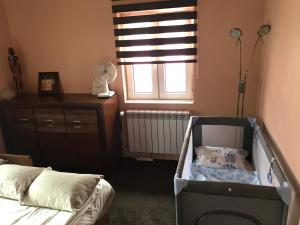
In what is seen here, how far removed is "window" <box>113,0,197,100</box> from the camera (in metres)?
2.79

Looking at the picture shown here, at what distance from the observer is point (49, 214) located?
1.79 m

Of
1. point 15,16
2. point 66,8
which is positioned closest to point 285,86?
point 66,8

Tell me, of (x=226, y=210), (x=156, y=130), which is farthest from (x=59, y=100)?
(x=226, y=210)

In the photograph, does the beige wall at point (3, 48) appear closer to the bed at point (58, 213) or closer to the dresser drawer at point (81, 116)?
the dresser drawer at point (81, 116)

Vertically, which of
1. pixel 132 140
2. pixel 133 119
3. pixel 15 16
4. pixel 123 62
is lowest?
pixel 132 140

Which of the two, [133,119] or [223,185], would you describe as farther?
[133,119]

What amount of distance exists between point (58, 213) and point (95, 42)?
1.99m

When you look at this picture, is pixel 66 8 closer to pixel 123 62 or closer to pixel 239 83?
pixel 123 62

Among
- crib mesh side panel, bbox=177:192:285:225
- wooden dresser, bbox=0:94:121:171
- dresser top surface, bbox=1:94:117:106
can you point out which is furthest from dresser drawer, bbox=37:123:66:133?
crib mesh side panel, bbox=177:192:285:225

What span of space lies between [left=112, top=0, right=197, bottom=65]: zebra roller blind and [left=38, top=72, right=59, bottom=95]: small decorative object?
914mm

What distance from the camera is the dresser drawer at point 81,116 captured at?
9.28 ft

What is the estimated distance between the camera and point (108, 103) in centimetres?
292

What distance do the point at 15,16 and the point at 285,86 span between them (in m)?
3.14

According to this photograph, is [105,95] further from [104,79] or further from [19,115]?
[19,115]
